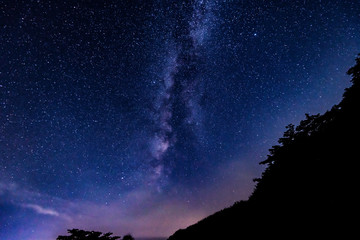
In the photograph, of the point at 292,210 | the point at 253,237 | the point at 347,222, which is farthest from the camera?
the point at 253,237

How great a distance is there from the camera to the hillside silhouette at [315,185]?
496 cm

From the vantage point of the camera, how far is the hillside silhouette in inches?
195

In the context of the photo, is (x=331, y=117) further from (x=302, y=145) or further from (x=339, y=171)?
(x=339, y=171)

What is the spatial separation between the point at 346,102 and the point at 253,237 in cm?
537

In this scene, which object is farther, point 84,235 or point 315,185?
point 84,235

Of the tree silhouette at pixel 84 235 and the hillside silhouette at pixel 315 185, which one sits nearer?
the hillside silhouette at pixel 315 185

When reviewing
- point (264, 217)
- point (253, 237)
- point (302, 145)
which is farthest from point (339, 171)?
point (253, 237)

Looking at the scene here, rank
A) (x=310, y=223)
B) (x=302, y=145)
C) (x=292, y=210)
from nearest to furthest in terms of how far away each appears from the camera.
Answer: (x=310, y=223) < (x=292, y=210) < (x=302, y=145)

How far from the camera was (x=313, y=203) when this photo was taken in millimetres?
5656

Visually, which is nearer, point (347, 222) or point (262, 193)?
point (347, 222)

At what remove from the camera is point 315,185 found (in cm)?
602

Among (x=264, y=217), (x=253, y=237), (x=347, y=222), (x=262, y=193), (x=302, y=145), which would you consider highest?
(x=302, y=145)

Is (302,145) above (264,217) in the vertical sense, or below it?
above

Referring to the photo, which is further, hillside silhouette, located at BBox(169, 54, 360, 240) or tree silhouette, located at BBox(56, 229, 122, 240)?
tree silhouette, located at BBox(56, 229, 122, 240)
